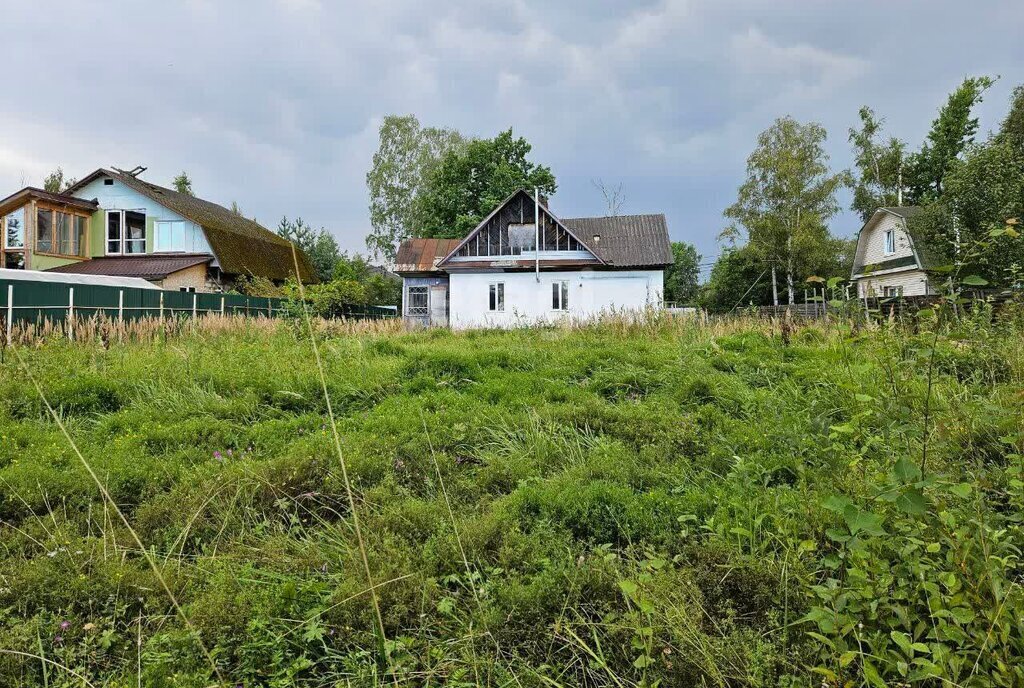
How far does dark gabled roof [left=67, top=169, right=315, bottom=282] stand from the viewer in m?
23.6

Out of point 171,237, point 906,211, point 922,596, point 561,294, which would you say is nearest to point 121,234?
point 171,237

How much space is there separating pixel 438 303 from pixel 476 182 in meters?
10.0

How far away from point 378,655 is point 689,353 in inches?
214

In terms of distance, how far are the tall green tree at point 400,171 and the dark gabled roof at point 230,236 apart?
6.26 metres

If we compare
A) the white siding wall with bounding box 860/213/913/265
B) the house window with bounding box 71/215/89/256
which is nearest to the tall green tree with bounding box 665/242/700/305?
the white siding wall with bounding box 860/213/913/265

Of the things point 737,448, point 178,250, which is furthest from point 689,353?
point 178,250

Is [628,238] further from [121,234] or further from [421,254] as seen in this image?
[121,234]

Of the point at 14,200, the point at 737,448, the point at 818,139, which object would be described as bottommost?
the point at 737,448

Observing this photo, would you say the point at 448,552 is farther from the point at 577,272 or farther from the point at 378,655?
the point at 577,272

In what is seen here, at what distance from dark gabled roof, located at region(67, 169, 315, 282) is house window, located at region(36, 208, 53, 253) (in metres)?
2.18

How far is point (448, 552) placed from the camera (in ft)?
8.50

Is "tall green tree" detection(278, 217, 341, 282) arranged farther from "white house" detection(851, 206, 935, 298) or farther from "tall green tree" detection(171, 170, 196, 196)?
"white house" detection(851, 206, 935, 298)

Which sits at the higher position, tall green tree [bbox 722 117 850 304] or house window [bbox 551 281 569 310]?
tall green tree [bbox 722 117 850 304]

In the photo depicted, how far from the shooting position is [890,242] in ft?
83.8
